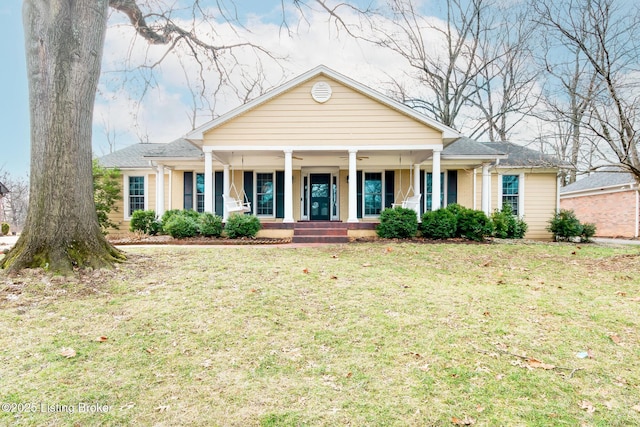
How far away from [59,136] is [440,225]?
9.67 metres

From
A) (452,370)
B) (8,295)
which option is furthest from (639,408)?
(8,295)

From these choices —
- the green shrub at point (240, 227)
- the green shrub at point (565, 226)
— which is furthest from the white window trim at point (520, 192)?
the green shrub at point (240, 227)

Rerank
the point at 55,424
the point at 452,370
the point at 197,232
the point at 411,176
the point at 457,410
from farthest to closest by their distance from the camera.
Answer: the point at 411,176
the point at 197,232
the point at 452,370
the point at 457,410
the point at 55,424

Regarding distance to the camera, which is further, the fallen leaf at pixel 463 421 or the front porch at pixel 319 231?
the front porch at pixel 319 231

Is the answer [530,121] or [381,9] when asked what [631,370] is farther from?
[530,121]

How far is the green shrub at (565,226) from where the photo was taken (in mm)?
13984

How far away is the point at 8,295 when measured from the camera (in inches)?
182

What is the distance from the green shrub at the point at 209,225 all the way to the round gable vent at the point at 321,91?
17.0 feet

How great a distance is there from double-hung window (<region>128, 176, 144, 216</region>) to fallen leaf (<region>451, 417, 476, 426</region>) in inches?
628

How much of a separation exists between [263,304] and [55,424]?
2.46 metres

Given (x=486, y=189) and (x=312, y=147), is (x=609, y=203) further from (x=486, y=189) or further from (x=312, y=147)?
(x=312, y=147)

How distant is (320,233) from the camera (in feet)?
37.8

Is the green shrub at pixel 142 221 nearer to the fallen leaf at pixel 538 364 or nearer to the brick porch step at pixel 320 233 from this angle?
the brick porch step at pixel 320 233

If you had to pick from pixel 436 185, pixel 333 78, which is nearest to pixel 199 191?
pixel 333 78
